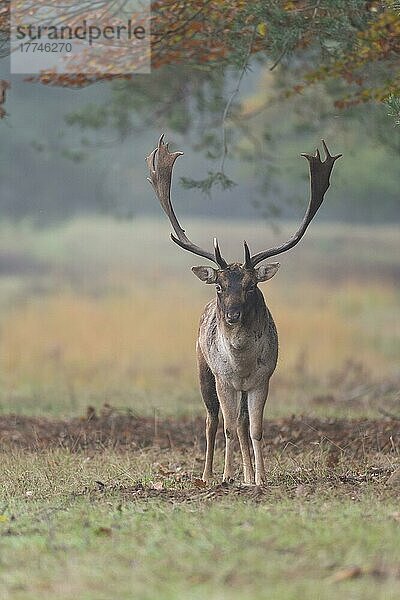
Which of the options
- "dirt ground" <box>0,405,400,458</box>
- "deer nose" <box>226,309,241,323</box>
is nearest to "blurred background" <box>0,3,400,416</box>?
"dirt ground" <box>0,405,400,458</box>

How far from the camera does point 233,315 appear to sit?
28.1ft

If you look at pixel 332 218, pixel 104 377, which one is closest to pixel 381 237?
pixel 332 218

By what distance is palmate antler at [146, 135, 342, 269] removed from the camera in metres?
8.95

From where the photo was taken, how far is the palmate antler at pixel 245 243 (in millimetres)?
8948

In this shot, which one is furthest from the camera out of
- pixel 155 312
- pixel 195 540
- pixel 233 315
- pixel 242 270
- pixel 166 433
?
pixel 155 312

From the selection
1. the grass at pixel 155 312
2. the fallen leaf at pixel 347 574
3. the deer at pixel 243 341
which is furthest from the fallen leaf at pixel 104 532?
the grass at pixel 155 312

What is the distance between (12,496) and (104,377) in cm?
1182

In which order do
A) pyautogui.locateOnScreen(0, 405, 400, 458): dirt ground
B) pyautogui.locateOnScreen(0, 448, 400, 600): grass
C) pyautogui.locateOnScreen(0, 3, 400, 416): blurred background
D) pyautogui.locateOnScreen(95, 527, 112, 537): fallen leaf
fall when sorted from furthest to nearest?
1. pyautogui.locateOnScreen(0, 3, 400, 416): blurred background
2. pyautogui.locateOnScreen(0, 405, 400, 458): dirt ground
3. pyautogui.locateOnScreen(95, 527, 112, 537): fallen leaf
4. pyautogui.locateOnScreen(0, 448, 400, 600): grass

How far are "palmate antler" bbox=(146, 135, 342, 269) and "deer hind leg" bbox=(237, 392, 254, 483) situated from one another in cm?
103

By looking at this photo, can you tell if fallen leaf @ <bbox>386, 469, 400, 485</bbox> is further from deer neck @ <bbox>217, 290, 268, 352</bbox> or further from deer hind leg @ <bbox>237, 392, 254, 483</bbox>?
deer neck @ <bbox>217, 290, 268, 352</bbox>

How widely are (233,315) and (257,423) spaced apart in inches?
35.2
